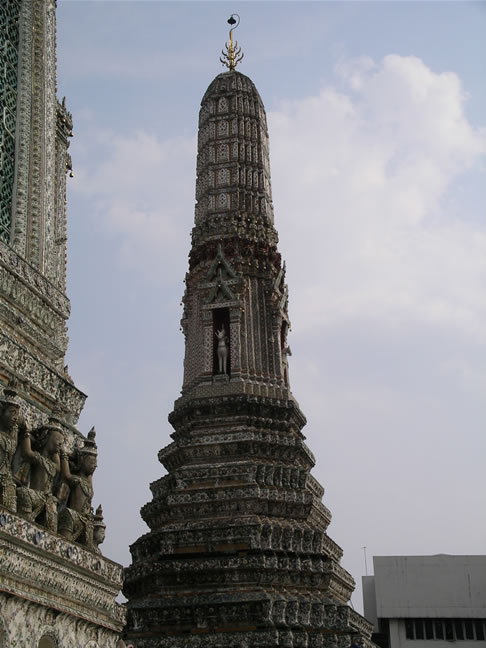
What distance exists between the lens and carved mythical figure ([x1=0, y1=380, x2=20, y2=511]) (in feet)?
27.4

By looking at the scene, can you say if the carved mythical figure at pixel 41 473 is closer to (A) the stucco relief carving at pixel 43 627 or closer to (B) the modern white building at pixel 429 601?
(A) the stucco relief carving at pixel 43 627

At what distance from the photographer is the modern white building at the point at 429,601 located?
3719 centimetres

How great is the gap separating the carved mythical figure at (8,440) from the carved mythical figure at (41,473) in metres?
0.20

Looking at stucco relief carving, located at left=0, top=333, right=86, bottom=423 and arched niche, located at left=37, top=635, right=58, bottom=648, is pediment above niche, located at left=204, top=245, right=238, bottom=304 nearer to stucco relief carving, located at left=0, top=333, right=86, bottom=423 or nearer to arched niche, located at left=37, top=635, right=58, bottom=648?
stucco relief carving, located at left=0, top=333, right=86, bottom=423

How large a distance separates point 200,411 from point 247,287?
12.6 feet

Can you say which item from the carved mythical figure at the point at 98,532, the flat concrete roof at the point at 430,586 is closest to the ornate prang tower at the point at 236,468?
the carved mythical figure at the point at 98,532

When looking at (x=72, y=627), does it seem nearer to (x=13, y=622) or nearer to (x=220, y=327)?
(x=13, y=622)

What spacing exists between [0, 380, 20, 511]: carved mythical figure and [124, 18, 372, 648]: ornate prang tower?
9577 millimetres

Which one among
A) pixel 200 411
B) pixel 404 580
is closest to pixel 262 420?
pixel 200 411

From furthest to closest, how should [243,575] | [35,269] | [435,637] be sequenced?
[435,637]
[243,575]
[35,269]

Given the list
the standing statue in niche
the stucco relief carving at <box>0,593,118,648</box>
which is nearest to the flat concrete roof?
the standing statue in niche

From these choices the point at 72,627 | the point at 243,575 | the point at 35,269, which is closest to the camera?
the point at 72,627

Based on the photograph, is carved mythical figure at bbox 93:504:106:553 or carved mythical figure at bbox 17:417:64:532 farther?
carved mythical figure at bbox 93:504:106:553

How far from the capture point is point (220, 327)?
2255 cm
